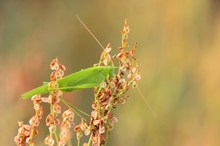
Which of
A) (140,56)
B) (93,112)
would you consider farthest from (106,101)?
(140,56)

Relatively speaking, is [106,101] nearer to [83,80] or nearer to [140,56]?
[83,80]

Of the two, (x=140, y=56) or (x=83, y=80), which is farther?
(x=140, y=56)

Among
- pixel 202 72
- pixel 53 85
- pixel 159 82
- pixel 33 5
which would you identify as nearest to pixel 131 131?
pixel 159 82

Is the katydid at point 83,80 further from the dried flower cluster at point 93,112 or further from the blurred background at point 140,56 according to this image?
the blurred background at point 140,56

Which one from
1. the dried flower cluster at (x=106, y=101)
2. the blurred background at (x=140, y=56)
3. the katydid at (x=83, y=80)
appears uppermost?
the blurred background at (x=140, y=56)

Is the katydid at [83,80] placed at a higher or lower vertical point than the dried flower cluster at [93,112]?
higher

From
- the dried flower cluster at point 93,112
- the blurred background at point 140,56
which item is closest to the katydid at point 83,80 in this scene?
the dried flower cluster at point 93,112

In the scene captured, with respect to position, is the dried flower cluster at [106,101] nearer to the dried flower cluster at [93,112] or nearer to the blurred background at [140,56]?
the dried flower cluster at [93,112]

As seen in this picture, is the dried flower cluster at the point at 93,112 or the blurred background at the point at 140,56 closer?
the dried flower cluster at the point at 93,112
